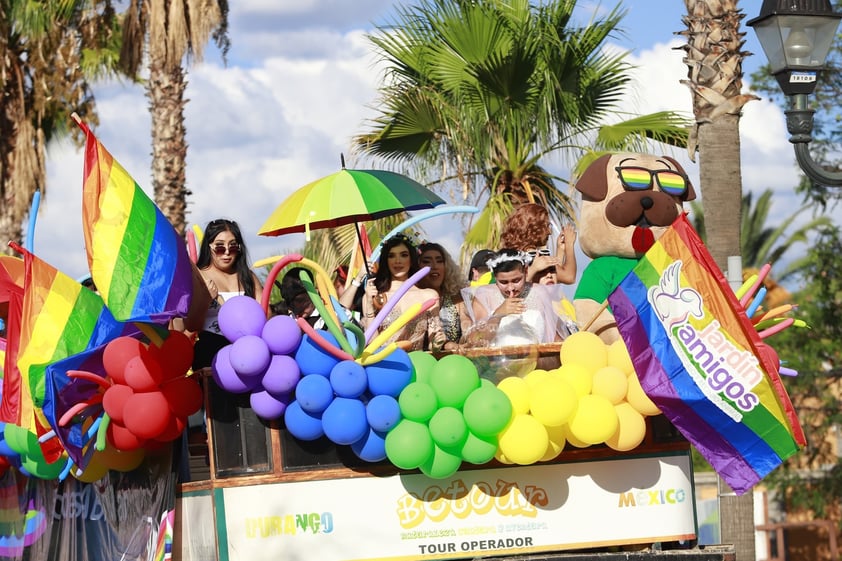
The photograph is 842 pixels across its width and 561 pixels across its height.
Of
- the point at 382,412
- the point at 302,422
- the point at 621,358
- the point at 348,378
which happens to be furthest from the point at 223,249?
the point at 621,358

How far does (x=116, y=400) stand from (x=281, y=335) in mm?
901

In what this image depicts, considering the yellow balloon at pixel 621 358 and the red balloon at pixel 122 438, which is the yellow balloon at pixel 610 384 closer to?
the yellow balloon at pixel 621 358

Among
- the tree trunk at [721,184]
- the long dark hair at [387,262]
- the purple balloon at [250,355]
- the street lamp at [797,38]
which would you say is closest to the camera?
the purple balloon at [250,355]

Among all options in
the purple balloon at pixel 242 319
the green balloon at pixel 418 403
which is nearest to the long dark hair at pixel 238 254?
the purple balloon at pixel 242 319

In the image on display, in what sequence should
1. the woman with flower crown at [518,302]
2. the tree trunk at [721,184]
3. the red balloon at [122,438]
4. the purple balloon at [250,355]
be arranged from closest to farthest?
the purple balloon at [250,355]
the red balloon at [122,438]
the woman with flower crown at [518,302]
the tree trunk at [721,184]

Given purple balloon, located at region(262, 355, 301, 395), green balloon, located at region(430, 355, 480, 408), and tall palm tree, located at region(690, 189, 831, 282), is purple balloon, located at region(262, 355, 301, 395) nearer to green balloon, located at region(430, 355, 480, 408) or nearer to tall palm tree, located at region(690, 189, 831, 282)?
green balloon, located at region(430, 355, 480, 408)

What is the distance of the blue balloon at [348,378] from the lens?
5785 mm

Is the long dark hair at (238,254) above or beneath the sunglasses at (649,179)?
beneath

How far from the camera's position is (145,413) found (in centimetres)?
594

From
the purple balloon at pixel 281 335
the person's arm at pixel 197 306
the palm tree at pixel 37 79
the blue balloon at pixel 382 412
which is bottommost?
the blue balloon at pixel 382 412

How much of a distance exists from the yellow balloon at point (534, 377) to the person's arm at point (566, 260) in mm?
1640

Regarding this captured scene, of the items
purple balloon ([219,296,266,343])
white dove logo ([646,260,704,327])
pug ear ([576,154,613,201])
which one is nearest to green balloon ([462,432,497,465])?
white dove logo ([646,260,704,327])

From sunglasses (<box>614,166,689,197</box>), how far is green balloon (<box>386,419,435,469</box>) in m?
2.08

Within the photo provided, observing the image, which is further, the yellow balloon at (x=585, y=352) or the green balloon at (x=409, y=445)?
→ the yellow balloon at (x=585, y=352)
